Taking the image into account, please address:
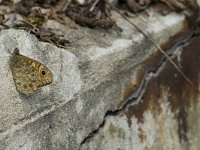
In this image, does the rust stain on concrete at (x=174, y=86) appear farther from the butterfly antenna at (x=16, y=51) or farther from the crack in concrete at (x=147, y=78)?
the butterfly antenna at (x=16, y=51)

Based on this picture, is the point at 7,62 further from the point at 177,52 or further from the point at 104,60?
the point at 177,52

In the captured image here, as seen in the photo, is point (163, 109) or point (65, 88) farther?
point (163, 109)

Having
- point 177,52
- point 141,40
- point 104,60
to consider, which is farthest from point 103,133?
point 177,52

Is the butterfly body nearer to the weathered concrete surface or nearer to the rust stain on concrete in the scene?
the weathered concrete surface

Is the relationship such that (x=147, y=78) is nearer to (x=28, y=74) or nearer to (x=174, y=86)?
(x=174, y=86)

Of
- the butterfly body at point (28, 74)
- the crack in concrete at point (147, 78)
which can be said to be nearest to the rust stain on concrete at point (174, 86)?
the crack in concrete at point (147, 78)

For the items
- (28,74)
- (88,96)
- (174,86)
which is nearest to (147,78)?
(174,86)
